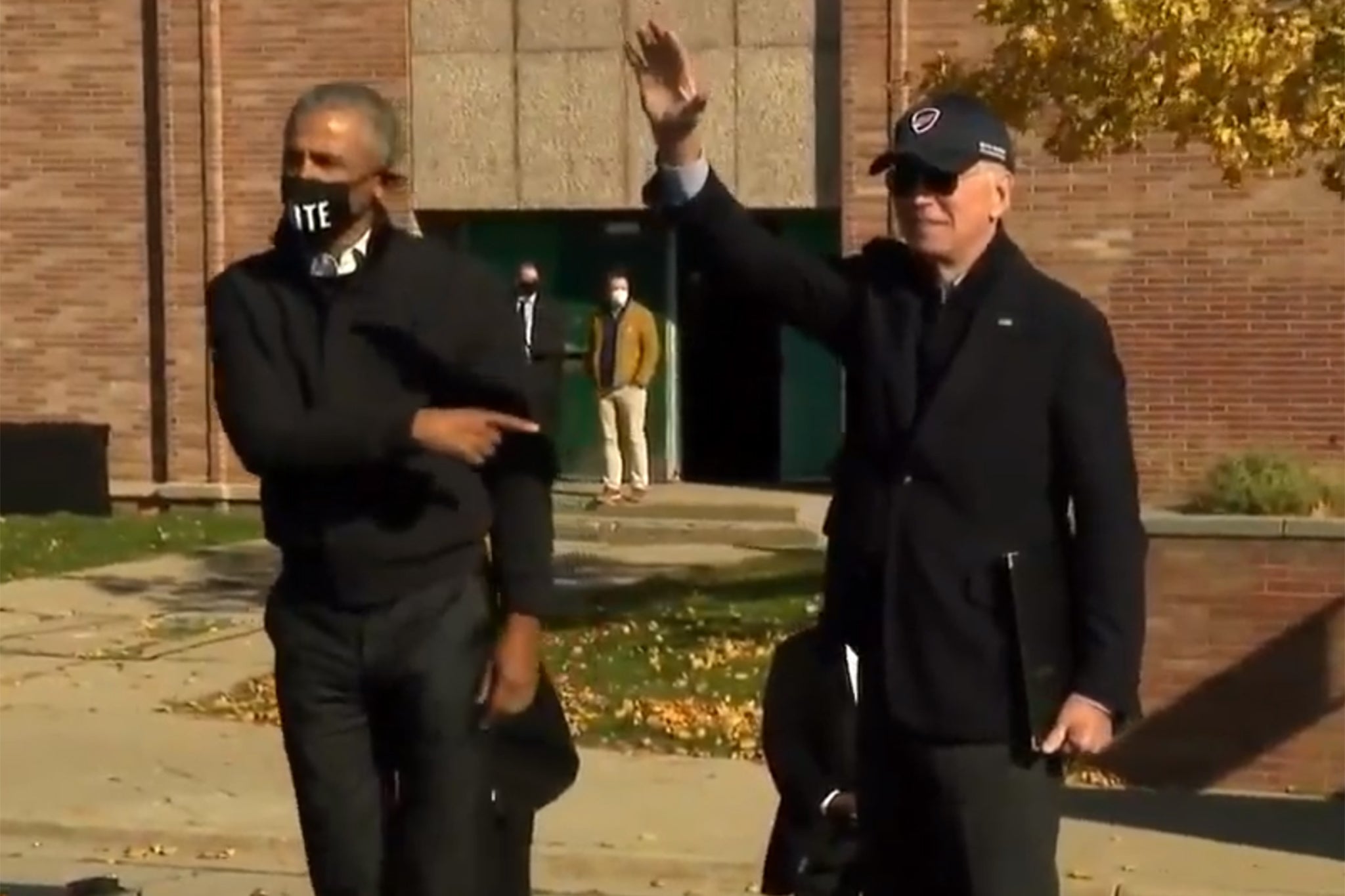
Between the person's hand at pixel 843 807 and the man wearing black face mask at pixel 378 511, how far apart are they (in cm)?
72

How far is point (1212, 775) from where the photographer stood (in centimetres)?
1055

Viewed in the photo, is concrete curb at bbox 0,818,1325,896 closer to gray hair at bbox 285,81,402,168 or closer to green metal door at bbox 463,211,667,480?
gray hair at bbox 285,81,402,168

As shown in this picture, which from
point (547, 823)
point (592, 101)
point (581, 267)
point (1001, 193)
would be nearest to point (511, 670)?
point (1001, 193)

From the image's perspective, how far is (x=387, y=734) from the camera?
5.56m

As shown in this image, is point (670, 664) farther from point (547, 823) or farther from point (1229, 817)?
point (1229, 817)

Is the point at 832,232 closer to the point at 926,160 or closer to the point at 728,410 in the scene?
the point at 728,410

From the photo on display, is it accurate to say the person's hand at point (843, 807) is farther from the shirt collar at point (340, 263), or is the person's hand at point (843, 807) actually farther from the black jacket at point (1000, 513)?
the shirt collar at point (340, 263)

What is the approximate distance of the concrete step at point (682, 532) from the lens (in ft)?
64.9

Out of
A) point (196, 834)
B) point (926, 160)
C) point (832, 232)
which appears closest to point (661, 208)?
point (926, 160)

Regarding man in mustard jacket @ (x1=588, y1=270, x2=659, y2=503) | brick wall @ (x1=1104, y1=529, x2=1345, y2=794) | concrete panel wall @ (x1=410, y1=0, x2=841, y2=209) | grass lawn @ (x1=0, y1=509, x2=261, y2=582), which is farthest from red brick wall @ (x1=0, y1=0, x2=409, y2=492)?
brick wall @ (x1=1104, y1=529, x2=1345, y2=794)

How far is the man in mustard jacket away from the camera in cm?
2098

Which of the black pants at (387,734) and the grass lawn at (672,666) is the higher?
the black pants at (387,734)

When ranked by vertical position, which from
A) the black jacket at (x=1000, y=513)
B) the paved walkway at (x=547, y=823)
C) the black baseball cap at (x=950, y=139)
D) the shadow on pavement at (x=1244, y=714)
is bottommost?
the paved walkway at (x=547, y=823)

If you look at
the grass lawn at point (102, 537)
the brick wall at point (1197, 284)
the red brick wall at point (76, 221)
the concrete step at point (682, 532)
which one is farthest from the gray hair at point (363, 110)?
the red brick wall at point (76, 221)
